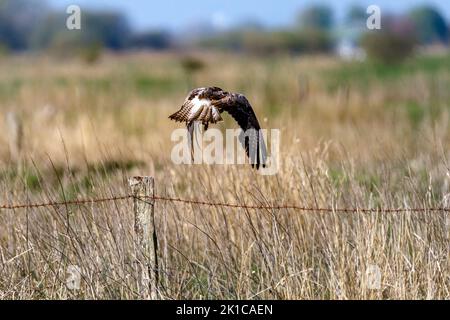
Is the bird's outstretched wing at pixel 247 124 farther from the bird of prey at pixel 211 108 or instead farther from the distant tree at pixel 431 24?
the distant tree at pixel 431 24

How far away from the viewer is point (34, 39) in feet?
201

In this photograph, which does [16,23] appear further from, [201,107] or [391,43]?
[201,107]

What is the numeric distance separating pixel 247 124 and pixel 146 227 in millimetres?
857

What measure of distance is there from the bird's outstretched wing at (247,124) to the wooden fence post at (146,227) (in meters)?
0.65

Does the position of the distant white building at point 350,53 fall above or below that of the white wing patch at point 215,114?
above

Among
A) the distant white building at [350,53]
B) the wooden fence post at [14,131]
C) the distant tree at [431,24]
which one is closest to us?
the wooden fence post at [14,131]

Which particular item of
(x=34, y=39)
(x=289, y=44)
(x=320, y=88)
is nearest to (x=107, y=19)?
(x=34, y=39)

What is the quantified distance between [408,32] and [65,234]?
31.2m

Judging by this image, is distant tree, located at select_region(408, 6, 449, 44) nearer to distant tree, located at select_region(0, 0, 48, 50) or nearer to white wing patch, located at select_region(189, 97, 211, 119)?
distant tree, located at select_region(0, 0, 48, 50)

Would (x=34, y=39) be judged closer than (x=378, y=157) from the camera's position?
No

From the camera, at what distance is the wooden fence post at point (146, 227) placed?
4633 mm

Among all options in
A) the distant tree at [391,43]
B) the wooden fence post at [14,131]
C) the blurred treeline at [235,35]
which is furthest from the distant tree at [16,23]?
the wooden fence post at [14,131]

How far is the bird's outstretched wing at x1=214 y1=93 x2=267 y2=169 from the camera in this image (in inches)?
196
